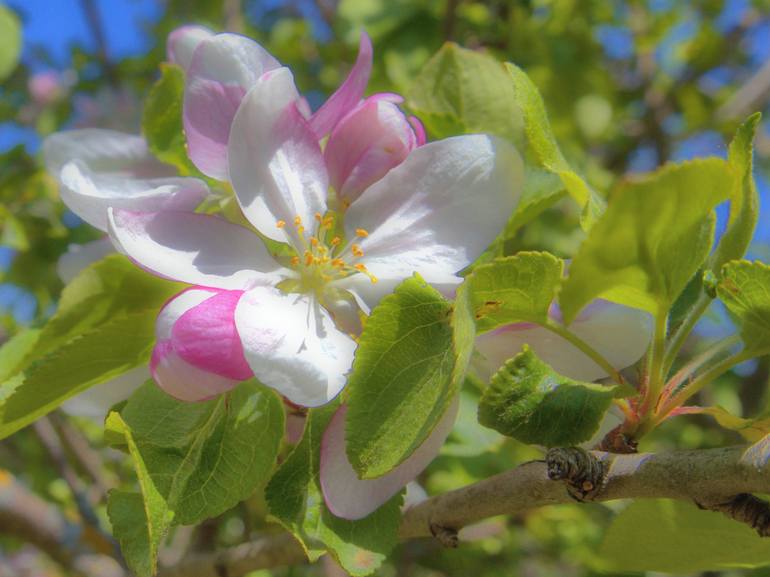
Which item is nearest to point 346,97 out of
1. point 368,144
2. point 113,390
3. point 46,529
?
point 368,144

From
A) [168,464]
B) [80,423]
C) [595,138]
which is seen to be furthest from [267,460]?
[595,138]

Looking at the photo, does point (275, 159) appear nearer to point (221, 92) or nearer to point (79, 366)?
point (221, 92)

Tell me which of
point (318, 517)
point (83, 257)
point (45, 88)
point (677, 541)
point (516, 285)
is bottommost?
point (45, 88)

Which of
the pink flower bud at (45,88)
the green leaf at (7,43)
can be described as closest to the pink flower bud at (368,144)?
the green leaf at (7,43)

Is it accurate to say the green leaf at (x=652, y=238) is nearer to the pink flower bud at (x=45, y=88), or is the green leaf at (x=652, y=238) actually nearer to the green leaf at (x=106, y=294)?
the green leaf at (x=106, y=294)

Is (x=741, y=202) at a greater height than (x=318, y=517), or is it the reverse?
(x=741, y=202)

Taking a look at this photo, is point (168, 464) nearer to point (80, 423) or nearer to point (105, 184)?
point (105, 184)
